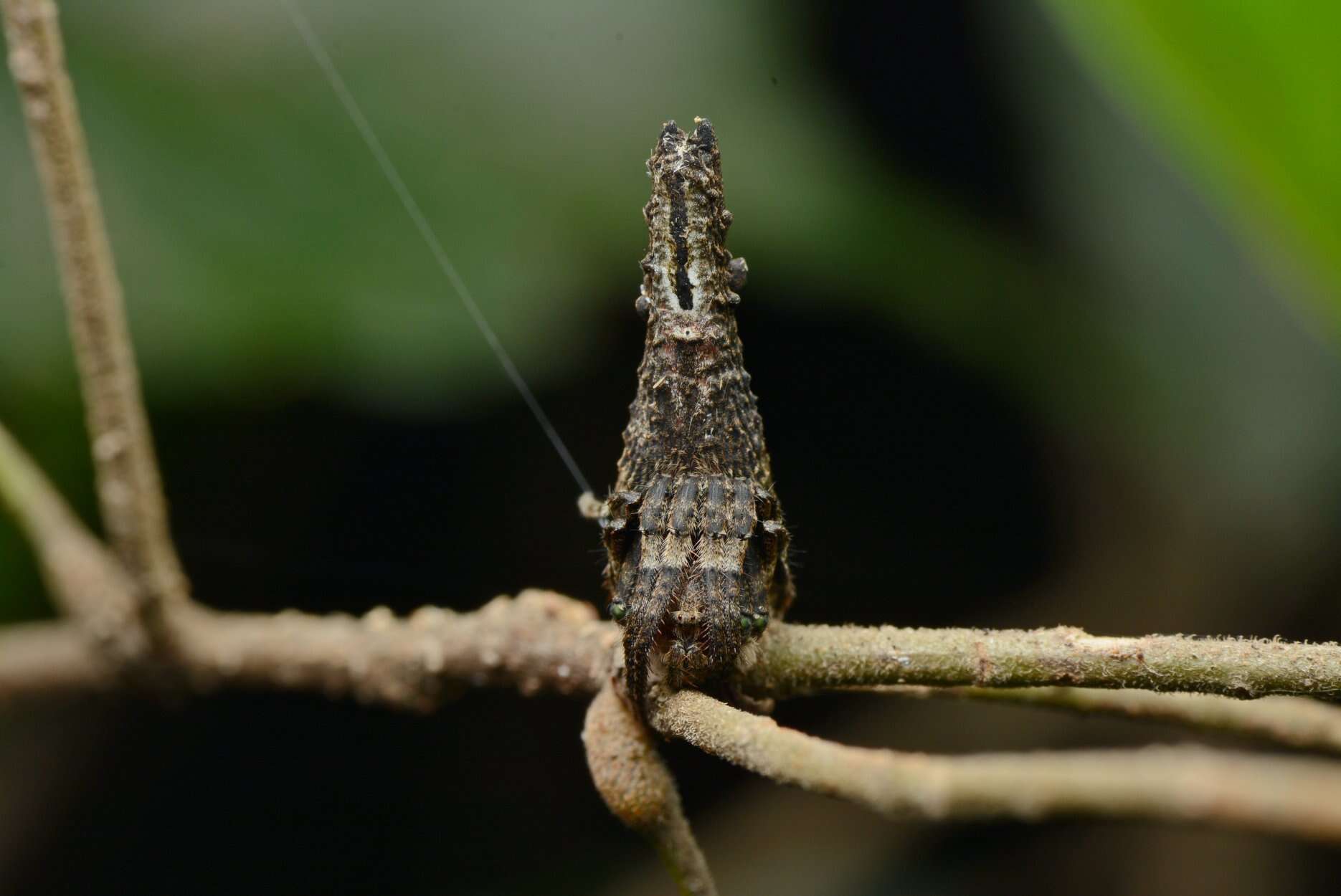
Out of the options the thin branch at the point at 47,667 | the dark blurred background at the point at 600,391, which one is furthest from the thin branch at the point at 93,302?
the dark blurred background at the point at 600,391

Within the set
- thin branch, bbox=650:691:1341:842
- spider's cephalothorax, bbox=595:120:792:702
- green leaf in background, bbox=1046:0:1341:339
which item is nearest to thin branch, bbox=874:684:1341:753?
thin branch, bbox=650:691:1341:842

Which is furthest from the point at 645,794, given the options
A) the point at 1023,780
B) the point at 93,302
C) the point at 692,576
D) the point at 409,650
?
the point at 93,302

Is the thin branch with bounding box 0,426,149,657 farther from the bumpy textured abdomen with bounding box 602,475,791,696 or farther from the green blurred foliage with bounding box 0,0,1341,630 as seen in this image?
the bumpy textured abdomen with bounding box 602,475,791,696

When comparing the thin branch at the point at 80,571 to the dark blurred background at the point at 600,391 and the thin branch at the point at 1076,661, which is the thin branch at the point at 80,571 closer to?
the dark blurred background at the point at 600,391

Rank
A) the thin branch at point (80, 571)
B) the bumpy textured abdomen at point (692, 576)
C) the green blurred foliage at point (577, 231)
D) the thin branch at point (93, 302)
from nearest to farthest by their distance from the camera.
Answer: the bumpy textured abdomen at point (692, 576)
the thin branch at point (93, 302)
the thin branch at point (80, 571)
the green blurred foliage at point (577, 231)

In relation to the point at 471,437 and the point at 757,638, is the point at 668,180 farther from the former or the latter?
the point at 471,437

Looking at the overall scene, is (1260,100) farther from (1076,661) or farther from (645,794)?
(645,794)
